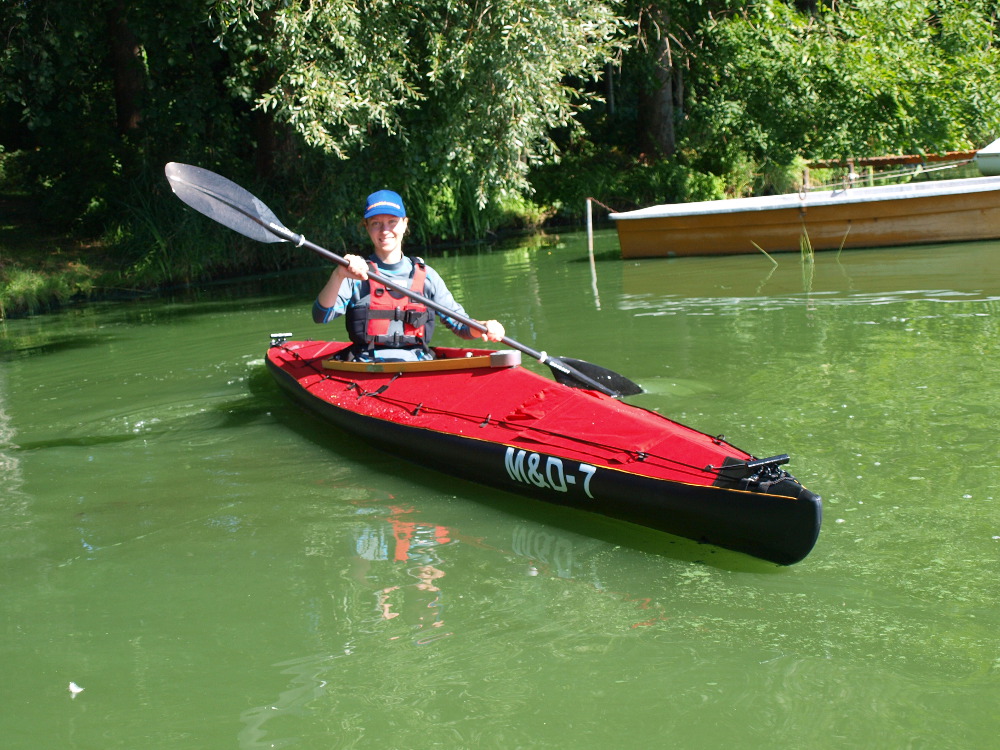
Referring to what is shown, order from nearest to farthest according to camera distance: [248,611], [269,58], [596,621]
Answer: [596,621] → [248,611] → [269,58]

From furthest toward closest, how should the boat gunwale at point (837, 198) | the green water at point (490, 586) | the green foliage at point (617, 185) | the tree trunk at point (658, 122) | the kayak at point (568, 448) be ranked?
the tree trunk at point (658, 122) → the green foliage at point (617, 185) → the boat gunwale at point (837, 198) → the kayak at point (568, 448) → the green water at point (490, 586)

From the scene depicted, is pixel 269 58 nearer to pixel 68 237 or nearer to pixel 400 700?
pixel 68 237

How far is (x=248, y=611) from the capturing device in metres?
3.56

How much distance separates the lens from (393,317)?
18.7 feet

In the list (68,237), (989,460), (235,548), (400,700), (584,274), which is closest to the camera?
(400,700)

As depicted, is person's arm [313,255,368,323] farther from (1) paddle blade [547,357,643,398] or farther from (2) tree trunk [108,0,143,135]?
(2) tree trunk [108,0,143,135]

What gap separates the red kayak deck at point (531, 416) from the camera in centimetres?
390

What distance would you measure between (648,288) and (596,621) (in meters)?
7.88

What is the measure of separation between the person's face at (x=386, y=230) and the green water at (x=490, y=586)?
1158 mm

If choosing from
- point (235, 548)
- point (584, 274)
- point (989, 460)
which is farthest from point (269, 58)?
point (989, 460)

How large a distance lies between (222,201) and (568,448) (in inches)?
121

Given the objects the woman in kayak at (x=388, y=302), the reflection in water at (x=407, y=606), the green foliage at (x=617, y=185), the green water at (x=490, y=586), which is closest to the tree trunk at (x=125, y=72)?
the green foliage at (x=617, y=185)

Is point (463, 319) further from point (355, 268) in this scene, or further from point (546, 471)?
point (546, 471)

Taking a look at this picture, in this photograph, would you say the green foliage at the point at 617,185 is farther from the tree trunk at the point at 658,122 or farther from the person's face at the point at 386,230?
the person's face at the point at 386,230
